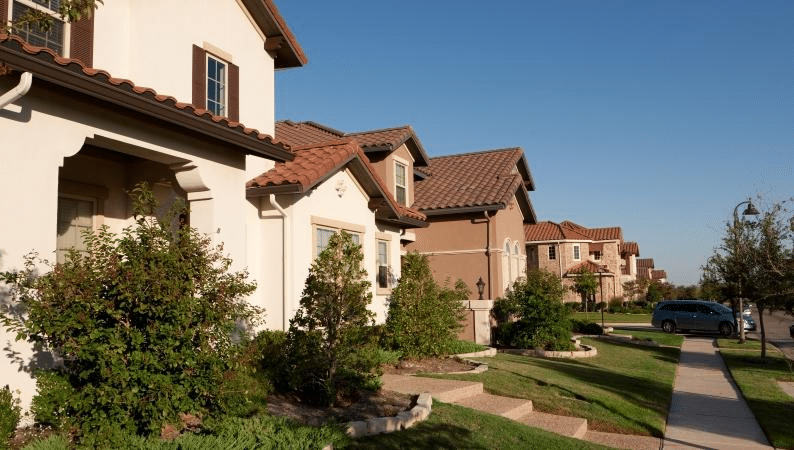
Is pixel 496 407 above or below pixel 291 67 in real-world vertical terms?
below

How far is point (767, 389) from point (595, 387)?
461 cm

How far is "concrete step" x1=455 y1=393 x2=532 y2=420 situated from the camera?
10438 mm

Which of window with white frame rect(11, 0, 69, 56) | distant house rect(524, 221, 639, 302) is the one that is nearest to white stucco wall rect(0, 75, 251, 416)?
window with white frame rect(11, 0, 69, 56)

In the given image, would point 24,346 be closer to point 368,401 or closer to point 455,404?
point 368,401

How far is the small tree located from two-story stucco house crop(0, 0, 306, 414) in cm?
173

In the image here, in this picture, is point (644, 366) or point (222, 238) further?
point (644, 366)

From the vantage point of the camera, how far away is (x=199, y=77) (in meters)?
11.6

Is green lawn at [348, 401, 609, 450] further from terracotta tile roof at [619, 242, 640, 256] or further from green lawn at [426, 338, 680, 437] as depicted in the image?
terracotta tile roof at [619, 242, 640, 256]

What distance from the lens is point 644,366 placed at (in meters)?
18.5

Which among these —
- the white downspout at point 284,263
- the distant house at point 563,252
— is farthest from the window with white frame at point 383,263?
the distant house at point 563,252

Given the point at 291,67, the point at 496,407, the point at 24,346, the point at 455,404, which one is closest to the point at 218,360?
the point at 24,346

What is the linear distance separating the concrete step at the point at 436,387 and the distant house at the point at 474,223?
422 inches

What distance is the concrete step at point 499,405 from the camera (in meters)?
10.4

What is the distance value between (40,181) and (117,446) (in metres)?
3.12
